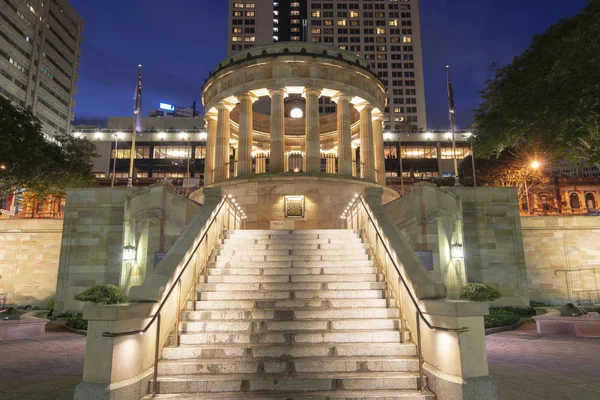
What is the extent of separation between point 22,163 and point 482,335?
32.8 m

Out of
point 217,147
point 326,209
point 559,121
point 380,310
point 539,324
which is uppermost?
point 217,147

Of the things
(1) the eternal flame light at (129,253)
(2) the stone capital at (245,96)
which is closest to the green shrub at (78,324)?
(1) the eternal flame light at (129,253)

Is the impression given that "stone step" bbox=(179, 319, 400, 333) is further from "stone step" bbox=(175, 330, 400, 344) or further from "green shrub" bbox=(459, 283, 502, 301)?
"green shrub" bbox=(459, 283, 502, 301)

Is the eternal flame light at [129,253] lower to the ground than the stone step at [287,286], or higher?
higher

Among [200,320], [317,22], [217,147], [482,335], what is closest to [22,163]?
[217,147]

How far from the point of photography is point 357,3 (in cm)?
12888

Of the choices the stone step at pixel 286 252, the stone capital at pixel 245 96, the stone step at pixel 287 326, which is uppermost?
the stone capital at pixel 245 96

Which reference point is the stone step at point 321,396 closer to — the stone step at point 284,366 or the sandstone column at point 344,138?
the stone step at point 284,366

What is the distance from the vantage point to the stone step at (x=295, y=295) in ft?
35.5

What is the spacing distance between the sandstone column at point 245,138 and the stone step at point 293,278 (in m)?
15.6

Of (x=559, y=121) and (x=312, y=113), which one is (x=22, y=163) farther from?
(x=559, y=121)

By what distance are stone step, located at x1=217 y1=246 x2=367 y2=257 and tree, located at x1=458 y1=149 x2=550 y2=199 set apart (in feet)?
116

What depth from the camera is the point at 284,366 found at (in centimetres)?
823

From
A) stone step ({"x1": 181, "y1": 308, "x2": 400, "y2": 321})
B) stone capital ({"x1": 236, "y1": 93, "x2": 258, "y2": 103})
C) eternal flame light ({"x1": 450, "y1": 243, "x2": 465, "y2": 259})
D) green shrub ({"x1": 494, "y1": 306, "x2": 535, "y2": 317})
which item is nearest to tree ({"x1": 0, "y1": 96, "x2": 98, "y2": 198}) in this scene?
stone capital ({"x1": 236, "y1": 93, "x2": 258, "y2": 103})
